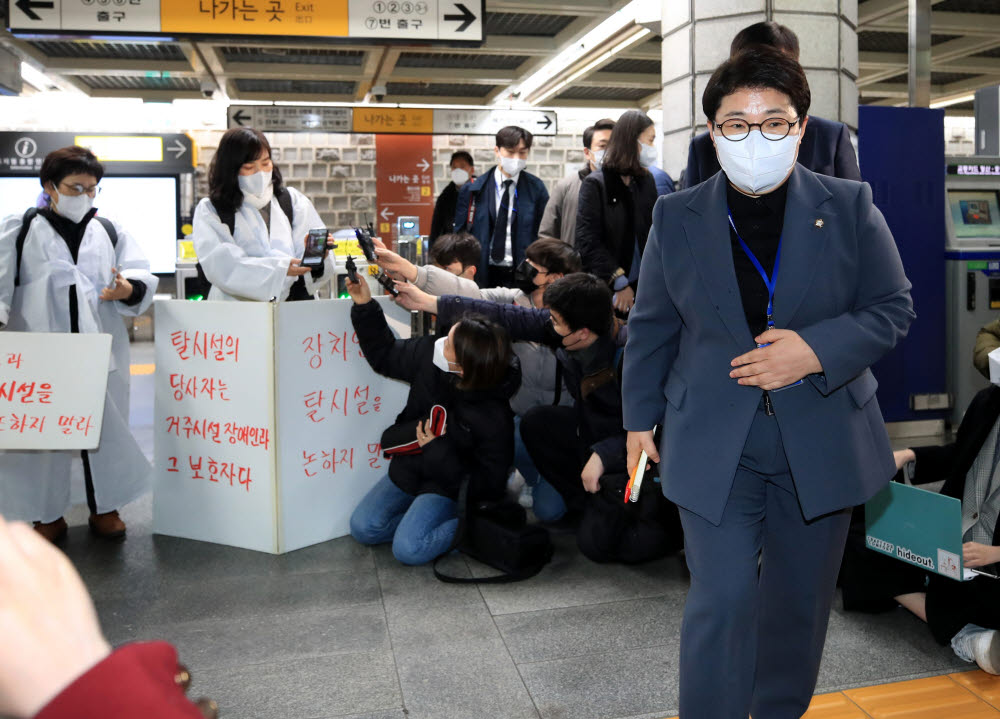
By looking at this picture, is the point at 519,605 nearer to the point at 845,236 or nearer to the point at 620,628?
the point at 620,628

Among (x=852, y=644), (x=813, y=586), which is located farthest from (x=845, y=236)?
(x=852, y=644)

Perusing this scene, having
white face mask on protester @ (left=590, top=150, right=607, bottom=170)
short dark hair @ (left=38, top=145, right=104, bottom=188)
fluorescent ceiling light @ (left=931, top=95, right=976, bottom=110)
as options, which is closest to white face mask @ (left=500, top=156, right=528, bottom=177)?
white face mask on protester @ (left=590, top=150, right=607, bottom=170)

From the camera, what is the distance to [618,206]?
3859 millimetres

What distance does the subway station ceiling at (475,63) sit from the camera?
28.9 feet

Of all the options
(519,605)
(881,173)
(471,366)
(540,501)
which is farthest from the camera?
(881,173)

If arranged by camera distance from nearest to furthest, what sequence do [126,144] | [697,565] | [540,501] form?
1. [697,565]
2. [540,501]
3. [126,144]

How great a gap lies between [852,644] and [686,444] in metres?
1.26

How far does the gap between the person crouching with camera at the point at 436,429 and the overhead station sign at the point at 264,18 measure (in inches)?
99.3

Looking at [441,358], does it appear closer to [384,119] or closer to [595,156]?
[595,156]

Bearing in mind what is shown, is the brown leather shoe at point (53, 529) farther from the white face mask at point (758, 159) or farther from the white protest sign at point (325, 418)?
the white face mask at point (758, 159)

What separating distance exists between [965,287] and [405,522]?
3.40m

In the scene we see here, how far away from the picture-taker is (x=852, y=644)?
2.58 m

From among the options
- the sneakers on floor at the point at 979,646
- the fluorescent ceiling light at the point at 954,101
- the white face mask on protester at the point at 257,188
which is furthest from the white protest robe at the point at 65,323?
the fluorescent ceiling light at the point at 954,101

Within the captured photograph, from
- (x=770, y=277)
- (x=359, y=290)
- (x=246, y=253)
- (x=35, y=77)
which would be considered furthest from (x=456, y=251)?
(x=35, y=77)
